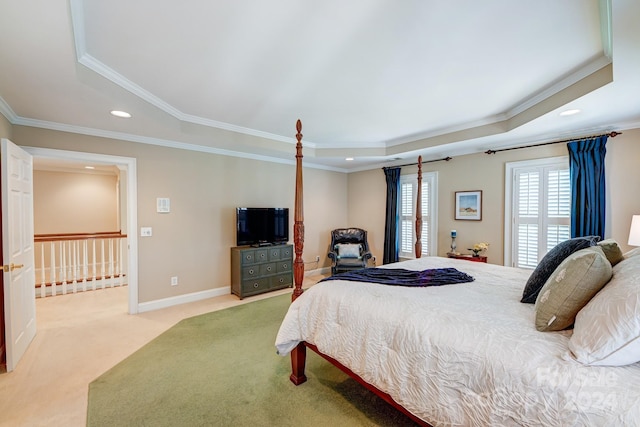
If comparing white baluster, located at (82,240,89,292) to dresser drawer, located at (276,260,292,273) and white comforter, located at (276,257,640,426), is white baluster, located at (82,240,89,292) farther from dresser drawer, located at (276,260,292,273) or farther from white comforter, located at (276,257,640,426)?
white comforter, located at (276,257,640,426)

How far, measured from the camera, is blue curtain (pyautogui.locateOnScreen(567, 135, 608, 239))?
3.33 m

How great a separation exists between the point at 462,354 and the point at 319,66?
2.25 m

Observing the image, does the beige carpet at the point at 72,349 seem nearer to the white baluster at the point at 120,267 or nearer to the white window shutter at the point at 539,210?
the white baluster at the point at 120,267

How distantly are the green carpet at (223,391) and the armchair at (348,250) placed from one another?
7.27 feet

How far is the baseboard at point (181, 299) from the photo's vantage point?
3818 millimetres

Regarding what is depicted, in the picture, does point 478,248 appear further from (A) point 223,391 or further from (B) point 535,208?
(A) point 223,391

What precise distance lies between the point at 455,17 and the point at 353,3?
66 cm

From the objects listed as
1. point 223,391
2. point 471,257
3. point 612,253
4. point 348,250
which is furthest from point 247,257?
point 612,253

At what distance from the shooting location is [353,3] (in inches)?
63.9

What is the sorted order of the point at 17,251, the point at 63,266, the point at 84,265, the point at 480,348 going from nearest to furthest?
the point at 480,348
the point at 17,251
the point at 63,266
the point at 84,265

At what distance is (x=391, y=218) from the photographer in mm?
5523

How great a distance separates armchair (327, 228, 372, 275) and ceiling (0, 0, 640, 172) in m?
2.34

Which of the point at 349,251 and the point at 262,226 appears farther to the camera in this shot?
the point at 349,251

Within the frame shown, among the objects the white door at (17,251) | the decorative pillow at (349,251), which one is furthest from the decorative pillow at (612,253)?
the white door at (17,251)
